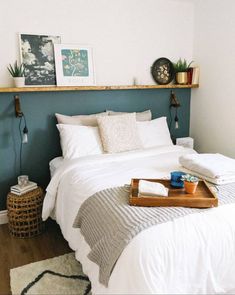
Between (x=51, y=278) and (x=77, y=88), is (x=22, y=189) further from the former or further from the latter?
(x=77, y=88)

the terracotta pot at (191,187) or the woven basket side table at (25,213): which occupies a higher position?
the terracotta pot at (191,187)

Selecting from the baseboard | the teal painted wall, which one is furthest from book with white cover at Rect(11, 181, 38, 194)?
the baseboard

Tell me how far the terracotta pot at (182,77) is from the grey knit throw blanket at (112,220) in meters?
1.91

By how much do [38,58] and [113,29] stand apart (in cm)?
89

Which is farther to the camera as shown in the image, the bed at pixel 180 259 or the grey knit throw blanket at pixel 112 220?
the grey knit throw blanket at pixel 112 220

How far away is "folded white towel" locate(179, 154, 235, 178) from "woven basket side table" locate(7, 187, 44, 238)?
4.44 ft

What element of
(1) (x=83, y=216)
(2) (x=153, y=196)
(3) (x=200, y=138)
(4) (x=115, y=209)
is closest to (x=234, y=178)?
(2) (x=153, y=196)

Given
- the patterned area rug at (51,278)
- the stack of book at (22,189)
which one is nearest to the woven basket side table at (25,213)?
the stack of book at (22,189)

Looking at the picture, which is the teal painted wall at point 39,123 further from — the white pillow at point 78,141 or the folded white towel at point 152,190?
the folded white towel at point 152,190

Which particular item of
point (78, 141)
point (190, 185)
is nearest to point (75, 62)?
point (78, 141)

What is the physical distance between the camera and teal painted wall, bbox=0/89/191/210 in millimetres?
2631

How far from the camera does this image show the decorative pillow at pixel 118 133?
8.40 ft

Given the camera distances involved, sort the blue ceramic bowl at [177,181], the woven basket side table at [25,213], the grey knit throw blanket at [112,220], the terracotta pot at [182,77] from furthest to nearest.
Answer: the terracotta pot at [182,77] → the woven basket side table at [25,213] → the blue ceramic bowl at [177,181] → the grey knit throw blanket at [112,220]

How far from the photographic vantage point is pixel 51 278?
1904mm
